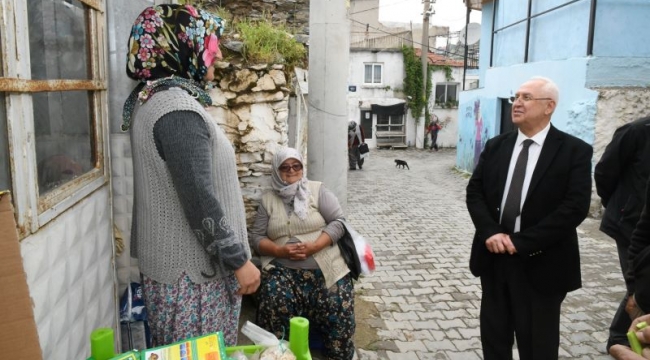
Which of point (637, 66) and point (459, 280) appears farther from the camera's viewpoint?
point (637, 66)

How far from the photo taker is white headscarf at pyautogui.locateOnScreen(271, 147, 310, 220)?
3.36 metres

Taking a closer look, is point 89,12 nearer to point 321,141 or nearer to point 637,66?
point 321,141

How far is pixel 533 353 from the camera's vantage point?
9.24ft

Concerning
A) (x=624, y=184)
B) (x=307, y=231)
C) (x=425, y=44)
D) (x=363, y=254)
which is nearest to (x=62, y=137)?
(x=307, y=231)

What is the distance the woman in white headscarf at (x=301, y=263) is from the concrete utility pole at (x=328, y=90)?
726mm

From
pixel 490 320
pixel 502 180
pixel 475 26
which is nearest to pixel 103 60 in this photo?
pixel 502 180

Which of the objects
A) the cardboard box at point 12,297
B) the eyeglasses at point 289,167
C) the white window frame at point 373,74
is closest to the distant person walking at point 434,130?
the white window frame at point 373,74

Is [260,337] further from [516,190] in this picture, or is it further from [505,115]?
[505,115]

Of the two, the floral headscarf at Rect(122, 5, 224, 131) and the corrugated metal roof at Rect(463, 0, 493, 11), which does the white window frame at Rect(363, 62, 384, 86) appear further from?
the floral headscarf at Rect(122, 5, 224, 131)

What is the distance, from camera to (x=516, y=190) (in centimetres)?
282

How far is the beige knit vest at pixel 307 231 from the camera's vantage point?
3.29 metres

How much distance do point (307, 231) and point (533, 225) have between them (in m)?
1.46

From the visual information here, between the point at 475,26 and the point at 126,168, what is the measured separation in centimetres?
1420

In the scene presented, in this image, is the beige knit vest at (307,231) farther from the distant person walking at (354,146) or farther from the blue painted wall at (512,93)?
the distant person walking at (354,146)
